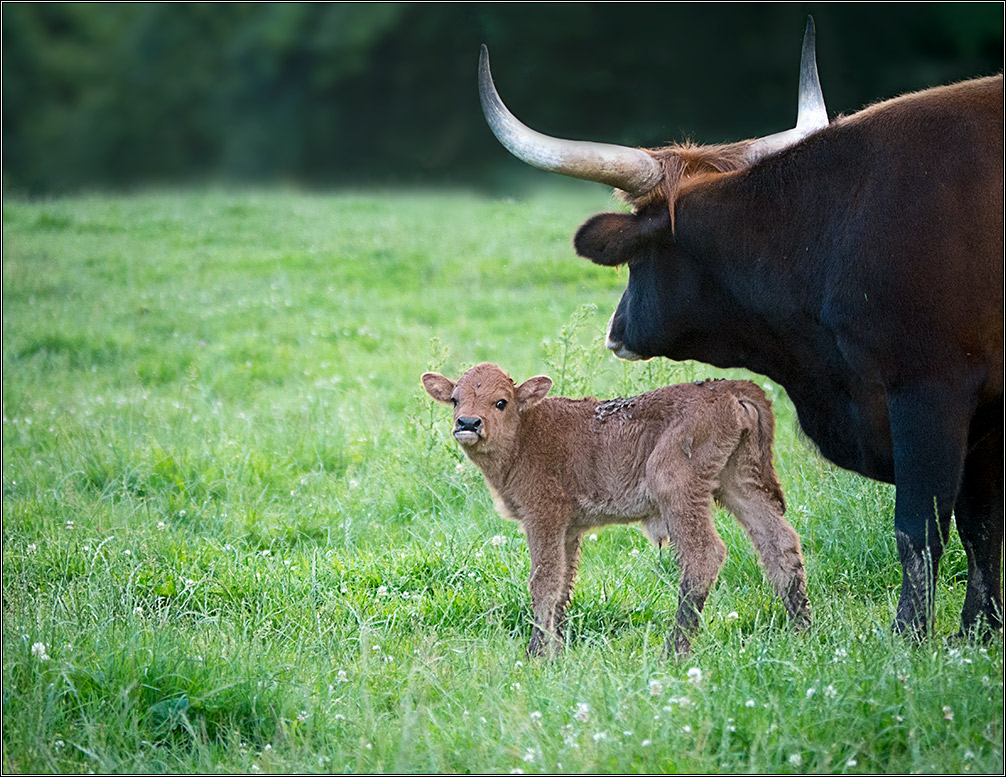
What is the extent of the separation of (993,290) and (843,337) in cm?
62

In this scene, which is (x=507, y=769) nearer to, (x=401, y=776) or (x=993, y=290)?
(x=401, y=776)

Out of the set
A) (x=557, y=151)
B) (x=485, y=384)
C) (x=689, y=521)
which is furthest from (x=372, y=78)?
(x=689, y=521)

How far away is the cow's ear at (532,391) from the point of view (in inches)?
223

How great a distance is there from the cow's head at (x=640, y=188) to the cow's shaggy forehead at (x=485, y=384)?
2.41ft

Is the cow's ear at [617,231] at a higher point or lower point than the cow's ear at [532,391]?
higher

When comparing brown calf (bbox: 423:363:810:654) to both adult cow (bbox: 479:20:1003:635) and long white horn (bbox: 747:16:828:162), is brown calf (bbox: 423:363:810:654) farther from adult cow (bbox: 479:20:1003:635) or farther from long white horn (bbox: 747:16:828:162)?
long white horn (bbox: 747:16:828:162)

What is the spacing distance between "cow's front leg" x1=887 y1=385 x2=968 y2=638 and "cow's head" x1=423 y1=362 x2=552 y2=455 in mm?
1767

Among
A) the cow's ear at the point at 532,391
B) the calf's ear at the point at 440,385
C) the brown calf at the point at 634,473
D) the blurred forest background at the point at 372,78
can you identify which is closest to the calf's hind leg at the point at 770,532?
the brown calf at the point at 634,473

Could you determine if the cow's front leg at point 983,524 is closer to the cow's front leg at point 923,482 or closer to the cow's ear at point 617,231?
the cow's front leg at point 923,482

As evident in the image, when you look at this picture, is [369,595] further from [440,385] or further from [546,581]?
[440,385]

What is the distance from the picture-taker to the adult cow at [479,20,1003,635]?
14.7 ft

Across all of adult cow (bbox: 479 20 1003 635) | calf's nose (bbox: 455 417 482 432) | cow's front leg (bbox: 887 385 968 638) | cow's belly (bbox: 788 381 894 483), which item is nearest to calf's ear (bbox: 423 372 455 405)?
calf's nose (bbox: 455 417 482 432)

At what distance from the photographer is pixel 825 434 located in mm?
5289

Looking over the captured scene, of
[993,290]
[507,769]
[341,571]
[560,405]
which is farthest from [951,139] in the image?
[341,571]
